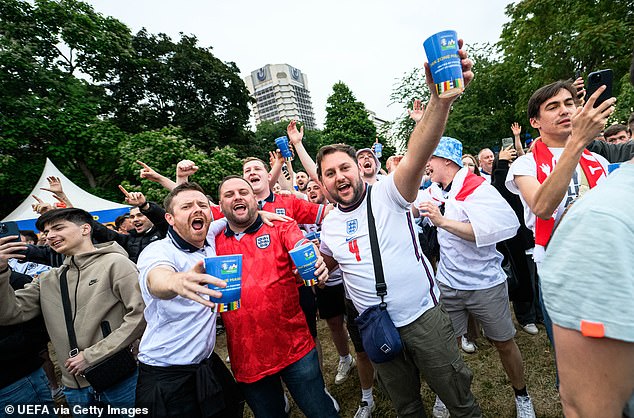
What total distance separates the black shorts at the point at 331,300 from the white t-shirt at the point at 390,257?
1.32m

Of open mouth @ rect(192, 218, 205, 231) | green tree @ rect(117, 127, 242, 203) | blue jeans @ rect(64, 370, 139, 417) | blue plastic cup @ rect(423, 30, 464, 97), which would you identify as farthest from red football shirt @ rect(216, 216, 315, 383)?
green tree @ rect(117, 127, 242, 203)

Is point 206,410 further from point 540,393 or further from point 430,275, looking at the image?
point 540,393

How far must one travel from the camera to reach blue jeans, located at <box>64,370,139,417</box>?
2465 millimetres

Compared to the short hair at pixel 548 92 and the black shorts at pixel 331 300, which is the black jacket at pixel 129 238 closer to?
the black shorts at pixel 331 300

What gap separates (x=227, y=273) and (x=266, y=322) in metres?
0.78

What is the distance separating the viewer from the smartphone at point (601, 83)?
1.70 meters

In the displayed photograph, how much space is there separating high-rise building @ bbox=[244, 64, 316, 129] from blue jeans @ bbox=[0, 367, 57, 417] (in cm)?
9875

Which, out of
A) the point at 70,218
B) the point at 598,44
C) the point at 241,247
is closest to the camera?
the point at 241,247

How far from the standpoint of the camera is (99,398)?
249 centimetres

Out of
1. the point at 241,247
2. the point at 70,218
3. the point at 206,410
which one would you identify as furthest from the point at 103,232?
the point at 206,410

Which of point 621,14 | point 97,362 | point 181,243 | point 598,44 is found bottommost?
point 97,362

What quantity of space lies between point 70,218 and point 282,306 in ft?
7.35

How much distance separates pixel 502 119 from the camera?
18.9 metres

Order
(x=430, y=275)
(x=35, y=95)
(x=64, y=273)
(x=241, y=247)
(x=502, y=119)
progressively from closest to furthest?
(x=430, y=275) < (x=241, y=247) < (x=64, y=273) < (x=35, y=95) < (x=502, y=119)
